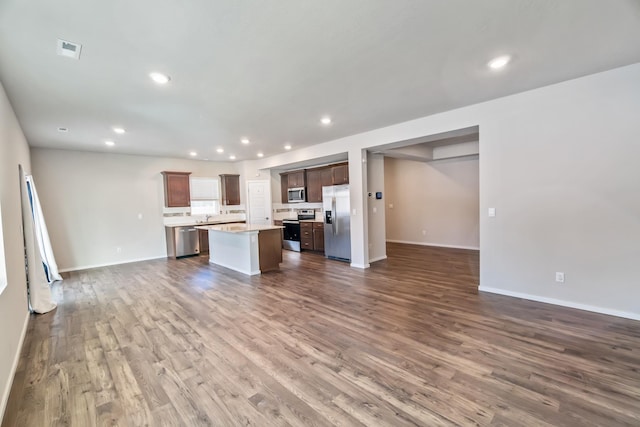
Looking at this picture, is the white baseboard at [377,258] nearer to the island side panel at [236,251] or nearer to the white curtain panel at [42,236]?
the island side panel at [236,251]

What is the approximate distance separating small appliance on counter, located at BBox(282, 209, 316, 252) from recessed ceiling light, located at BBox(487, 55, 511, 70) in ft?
18.3

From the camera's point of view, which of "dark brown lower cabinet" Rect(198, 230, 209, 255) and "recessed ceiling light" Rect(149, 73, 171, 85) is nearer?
"recessed ceiling light" Rect(149, 73, 171, 85)

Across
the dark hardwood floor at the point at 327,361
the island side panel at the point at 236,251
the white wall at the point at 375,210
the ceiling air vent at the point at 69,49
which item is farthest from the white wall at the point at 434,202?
the ceiling air vent at the point at 69,49

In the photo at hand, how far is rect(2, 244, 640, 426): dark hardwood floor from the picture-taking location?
1.81 m

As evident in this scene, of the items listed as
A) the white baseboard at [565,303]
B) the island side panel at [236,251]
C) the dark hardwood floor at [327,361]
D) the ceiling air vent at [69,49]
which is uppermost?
the ceiling air vent at [69,49]

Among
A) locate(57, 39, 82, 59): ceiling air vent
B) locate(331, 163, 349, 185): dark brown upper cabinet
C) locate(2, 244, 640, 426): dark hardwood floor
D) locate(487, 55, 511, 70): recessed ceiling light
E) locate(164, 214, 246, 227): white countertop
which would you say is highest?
locate(487, 55, 511, 70): recessed ceiling light

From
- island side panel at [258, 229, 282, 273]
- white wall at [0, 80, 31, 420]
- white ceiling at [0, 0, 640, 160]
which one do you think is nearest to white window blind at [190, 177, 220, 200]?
island side panel at [258, 229, 282, 273]

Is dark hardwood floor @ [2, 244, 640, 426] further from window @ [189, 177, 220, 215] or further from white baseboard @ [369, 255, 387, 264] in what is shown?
window @ [189, 177, 220, 215]

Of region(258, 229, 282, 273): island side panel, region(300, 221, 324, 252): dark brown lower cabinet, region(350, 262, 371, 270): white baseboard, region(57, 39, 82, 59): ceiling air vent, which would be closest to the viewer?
region(57, 39, 82, 59): ceiling air vent

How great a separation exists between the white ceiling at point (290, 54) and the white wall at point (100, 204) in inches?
92.9

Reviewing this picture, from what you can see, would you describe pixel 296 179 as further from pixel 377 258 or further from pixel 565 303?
pixel 565 303

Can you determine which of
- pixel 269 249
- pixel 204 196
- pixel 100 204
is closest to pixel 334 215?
pixel 269 249

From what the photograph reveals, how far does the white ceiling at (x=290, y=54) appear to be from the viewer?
188cm

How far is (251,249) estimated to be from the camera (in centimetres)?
527
